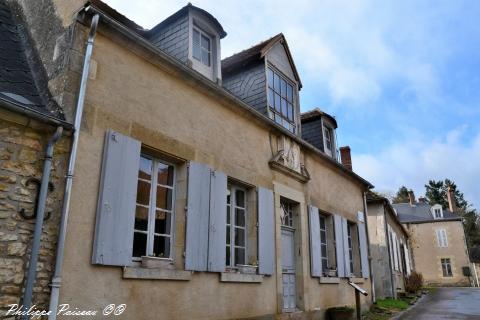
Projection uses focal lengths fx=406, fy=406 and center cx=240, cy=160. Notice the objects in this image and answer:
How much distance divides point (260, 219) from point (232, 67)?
3.74 metres

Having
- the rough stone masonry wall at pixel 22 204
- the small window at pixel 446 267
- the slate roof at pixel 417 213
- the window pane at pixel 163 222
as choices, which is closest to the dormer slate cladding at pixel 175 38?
the window pane at pixel 163 222

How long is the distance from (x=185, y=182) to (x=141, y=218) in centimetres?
89

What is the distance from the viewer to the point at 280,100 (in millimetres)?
9336

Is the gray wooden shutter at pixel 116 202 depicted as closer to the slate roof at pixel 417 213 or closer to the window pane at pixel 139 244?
the window pane at pixel 139 244

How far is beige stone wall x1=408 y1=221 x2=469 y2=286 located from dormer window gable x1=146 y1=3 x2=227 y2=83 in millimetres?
29907

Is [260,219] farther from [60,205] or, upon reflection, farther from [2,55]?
[2,55]

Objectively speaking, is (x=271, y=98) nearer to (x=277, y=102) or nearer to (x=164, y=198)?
(x=277, y=102)

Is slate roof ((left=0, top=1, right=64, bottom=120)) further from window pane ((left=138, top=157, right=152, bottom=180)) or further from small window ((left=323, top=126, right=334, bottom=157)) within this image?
small window ((left=323, top=126, right=334, bottom=157))

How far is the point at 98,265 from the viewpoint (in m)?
4.50

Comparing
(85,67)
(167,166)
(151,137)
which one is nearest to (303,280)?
(167,166)

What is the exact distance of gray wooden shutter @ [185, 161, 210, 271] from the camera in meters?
5.68

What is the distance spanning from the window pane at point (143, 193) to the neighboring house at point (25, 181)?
3.82 ft

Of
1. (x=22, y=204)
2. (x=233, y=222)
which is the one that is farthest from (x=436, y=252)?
(x=22, y=204)

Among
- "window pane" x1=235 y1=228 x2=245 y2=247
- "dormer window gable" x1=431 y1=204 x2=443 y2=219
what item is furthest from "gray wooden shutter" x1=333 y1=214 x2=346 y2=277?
"dormer window gable" x1=431 y1=204 x2=443 y2=219
